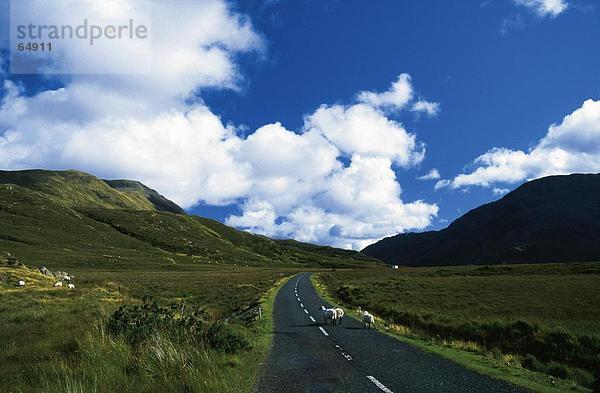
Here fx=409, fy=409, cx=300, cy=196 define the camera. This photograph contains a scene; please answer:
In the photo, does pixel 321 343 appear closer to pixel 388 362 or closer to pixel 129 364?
pixel 388 362

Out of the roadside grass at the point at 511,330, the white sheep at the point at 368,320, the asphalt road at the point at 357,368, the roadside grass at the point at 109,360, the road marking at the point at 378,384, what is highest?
the roadside grass at the point at 109,360

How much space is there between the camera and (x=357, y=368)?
12.0 meters

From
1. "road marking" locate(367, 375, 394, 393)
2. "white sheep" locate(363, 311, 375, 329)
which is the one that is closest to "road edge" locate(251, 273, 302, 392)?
"road marking" locate(367, 375, 394, 393)

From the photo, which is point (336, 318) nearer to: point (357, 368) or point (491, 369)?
point (357, 368)

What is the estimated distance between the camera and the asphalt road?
396 inches

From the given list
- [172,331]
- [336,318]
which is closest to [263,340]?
[172,331]

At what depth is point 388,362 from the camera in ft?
42.1

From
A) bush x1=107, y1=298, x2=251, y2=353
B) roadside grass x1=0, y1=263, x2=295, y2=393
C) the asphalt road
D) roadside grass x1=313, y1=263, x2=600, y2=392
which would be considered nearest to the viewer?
roadside grass x1=0, y1=263, x2=295, y2=393

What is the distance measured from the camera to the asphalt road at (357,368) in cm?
1006

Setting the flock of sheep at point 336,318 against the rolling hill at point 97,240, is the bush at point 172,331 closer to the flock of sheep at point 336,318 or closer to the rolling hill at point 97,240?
the flock of sheep at point 336,318

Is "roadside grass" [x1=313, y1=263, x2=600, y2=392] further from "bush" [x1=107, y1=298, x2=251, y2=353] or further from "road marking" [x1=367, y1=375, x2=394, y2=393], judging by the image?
"bush" [x1=107, y1=298, x2=251, y2=353]

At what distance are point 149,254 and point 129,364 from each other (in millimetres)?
134051

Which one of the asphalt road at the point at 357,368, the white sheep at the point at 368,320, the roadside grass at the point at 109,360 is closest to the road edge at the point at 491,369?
the asphalt road at the point at 357,368

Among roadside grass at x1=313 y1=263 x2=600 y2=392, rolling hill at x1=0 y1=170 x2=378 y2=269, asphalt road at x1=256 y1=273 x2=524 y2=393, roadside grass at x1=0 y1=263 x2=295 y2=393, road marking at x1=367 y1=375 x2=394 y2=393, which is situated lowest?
roadside grass at x1=313 y1=263 x2=600 y2=392
